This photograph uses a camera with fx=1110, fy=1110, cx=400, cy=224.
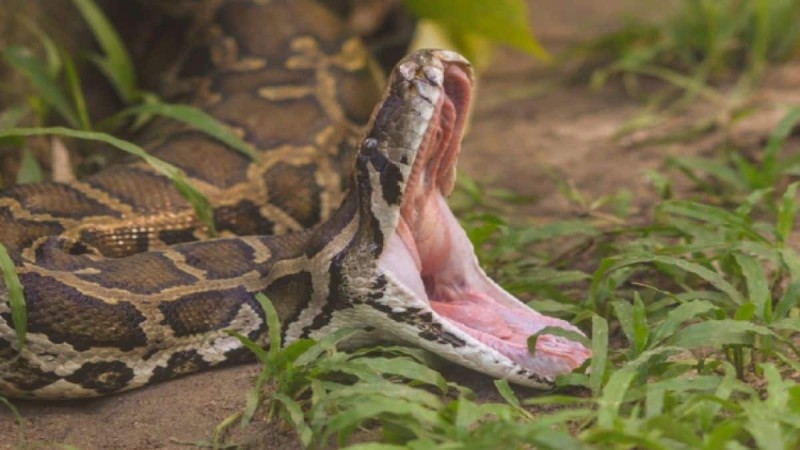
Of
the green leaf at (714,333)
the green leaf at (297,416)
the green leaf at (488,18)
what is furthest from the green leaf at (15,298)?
the green leaf at (488,18)

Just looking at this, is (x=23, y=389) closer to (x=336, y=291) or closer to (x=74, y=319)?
(x=74, y=319)

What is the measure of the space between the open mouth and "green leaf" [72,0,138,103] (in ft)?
7.80

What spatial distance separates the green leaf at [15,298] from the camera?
3.54 metres

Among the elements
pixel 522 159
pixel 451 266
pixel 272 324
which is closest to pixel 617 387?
pixel 451 266

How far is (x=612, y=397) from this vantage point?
307 centimetres

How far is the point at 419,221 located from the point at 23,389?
1.45m

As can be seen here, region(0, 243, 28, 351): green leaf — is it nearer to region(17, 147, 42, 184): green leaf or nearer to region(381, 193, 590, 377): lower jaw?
region(381, 193, 590, 377): lower jaw

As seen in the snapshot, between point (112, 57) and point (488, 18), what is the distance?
2.05m

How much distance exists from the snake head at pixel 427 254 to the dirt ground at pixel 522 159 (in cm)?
17

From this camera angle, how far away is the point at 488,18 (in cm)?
617

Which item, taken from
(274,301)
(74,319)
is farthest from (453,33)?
(74,319)

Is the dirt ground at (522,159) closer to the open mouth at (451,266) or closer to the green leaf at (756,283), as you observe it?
the open mouth at (451,266)

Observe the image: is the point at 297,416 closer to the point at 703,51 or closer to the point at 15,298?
the point at 15,298

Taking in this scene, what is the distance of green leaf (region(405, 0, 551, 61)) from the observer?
6.04m
